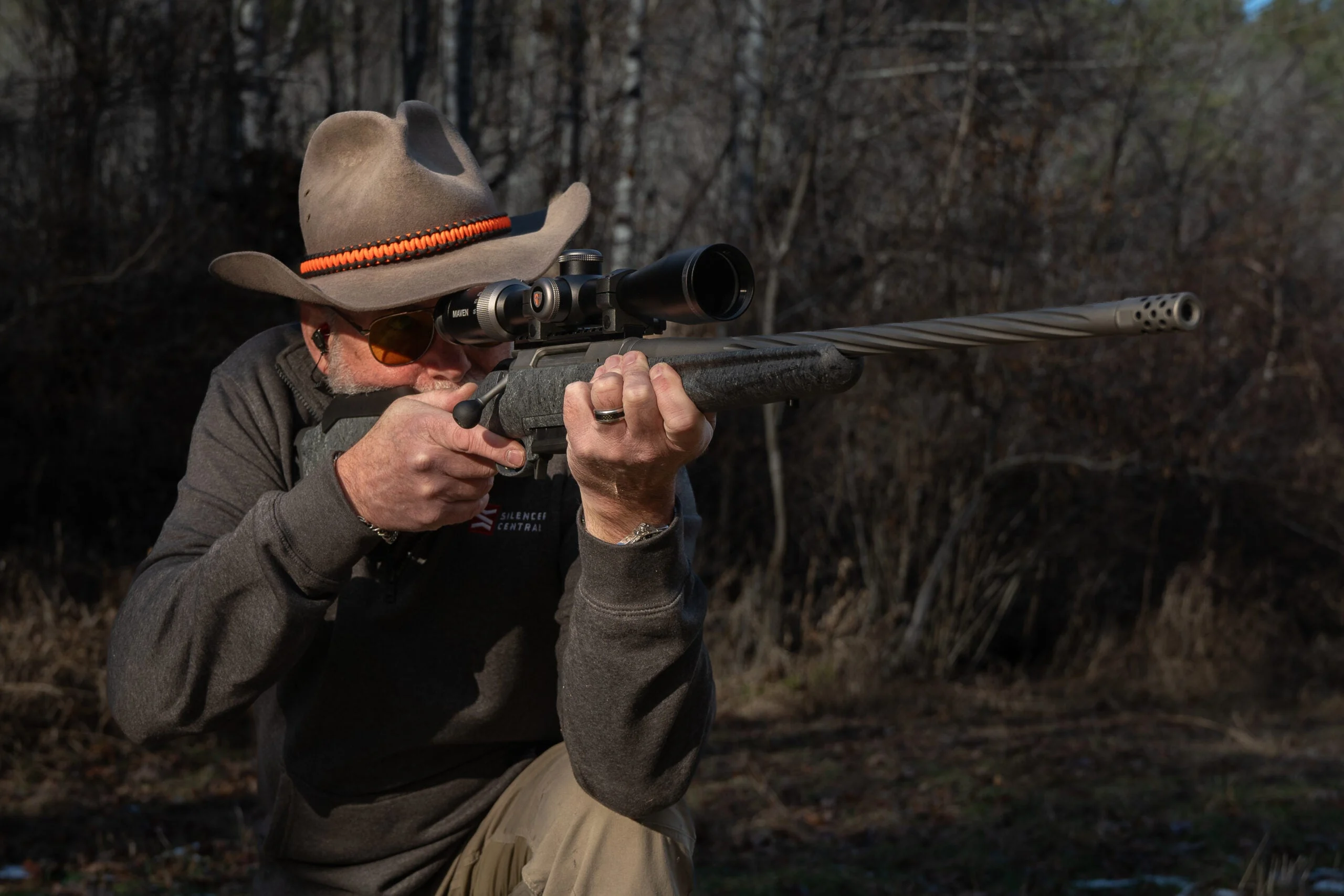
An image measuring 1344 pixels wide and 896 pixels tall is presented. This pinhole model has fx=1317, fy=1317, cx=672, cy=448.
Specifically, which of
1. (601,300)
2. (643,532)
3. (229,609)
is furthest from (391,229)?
(643,532)

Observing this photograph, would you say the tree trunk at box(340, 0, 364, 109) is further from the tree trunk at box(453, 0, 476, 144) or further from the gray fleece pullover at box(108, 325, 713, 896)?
the gray fleece pullover at box(108, 325, 713, 896)

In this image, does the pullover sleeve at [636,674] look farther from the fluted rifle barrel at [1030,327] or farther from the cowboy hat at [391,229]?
the cowboy hat at [391,229]

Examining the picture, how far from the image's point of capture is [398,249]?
9.63 feet

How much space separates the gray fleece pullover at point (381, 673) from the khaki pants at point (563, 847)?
0.06 metres

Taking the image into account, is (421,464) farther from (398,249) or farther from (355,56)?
(355,56)

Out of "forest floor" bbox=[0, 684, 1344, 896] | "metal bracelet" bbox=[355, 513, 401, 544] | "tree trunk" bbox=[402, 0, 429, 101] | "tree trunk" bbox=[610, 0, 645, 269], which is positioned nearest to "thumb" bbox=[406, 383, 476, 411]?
"metal bracelet" bbox=[355, 513, 401, 544]

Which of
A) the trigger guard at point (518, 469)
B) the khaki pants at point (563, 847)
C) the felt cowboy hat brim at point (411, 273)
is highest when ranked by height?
the felt cowboy hat brim at point (411, 273)

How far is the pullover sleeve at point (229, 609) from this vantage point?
8.15 ft

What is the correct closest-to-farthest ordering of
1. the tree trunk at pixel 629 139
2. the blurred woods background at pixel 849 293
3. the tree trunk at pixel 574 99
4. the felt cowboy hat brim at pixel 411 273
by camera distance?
the felt cowboy hat brim at pixel 411 273 → the blurred woods background at pixel 849 293 → the tree trunk at pixel 629 139 → the tree trunk at pixel 574 99

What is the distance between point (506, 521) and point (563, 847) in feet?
2.40

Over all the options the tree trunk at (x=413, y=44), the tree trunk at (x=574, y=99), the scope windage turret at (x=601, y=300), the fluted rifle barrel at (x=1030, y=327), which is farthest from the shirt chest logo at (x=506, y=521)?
the tree trunk at (x=413, y=44)

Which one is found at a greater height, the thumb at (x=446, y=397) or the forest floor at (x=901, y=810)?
the thumb at (x=446, y=397)

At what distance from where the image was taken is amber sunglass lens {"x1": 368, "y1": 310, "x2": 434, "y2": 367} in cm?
287

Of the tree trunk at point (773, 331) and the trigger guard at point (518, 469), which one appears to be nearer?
the trigger guard at point (518, 469)
